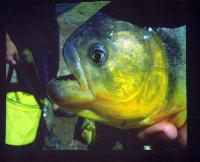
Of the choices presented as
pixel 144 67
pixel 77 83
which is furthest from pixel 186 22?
pixel 77 83

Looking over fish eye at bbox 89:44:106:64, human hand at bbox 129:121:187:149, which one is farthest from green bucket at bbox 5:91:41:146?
human hand at bbox 129:121:187:149

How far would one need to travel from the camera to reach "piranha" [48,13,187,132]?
10.8ft

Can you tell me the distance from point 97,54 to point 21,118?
885mm

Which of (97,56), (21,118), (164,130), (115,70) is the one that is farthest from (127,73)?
(21,118)

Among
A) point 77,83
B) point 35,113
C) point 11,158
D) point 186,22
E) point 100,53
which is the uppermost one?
point 186,22

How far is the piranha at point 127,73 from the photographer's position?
3285mm

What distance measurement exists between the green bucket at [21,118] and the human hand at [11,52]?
29 centimetres

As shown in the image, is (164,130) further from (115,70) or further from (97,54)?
(97,54)

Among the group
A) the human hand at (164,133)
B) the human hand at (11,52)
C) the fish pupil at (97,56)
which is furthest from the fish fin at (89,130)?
the human hand at (11,52)

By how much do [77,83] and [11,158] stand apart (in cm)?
97

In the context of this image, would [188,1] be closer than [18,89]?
Yes

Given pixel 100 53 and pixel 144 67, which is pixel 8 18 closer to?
pixel 100 53

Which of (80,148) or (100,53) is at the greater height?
(100,53)

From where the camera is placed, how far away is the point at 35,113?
11.8 ft
